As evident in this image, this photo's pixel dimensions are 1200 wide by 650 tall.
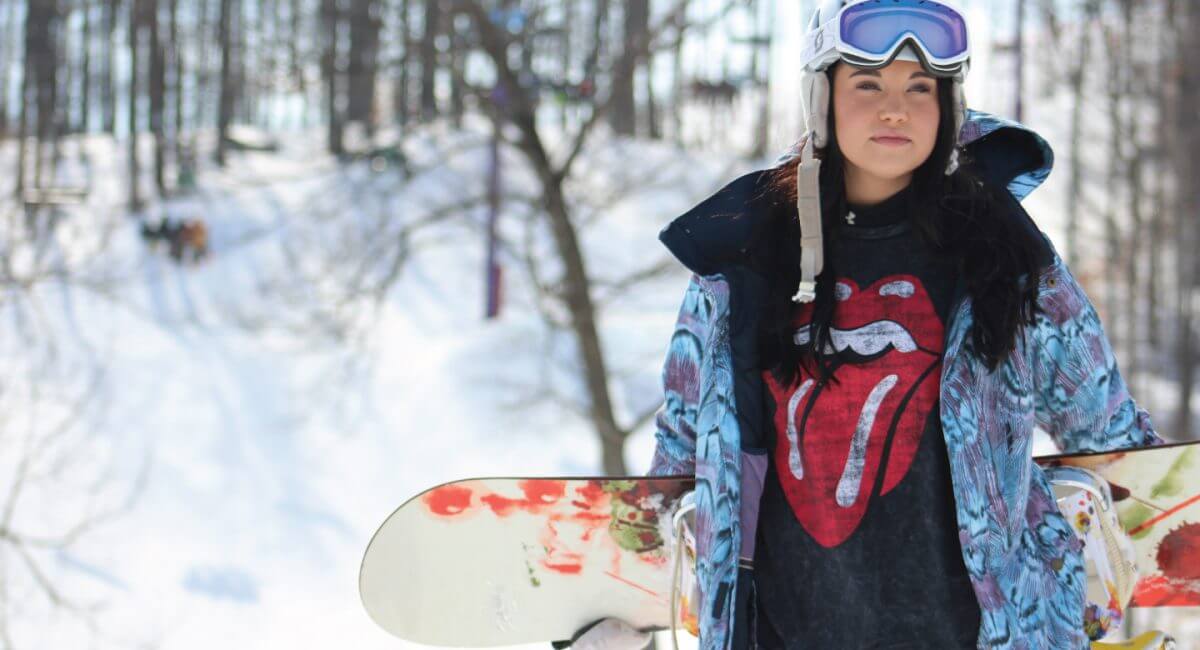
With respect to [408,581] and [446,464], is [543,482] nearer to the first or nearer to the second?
[408,581]

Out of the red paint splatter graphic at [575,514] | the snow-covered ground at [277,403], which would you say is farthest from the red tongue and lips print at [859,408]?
the snow-covered ground at [277,403]

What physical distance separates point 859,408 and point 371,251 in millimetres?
9903

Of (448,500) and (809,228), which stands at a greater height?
(809,228)

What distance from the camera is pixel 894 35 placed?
1.75m

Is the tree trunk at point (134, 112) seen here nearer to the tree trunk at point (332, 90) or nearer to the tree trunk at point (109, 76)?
the tree trunk at point (109, 76)

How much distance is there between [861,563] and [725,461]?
234 mm

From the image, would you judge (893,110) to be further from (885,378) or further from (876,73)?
(885,378)

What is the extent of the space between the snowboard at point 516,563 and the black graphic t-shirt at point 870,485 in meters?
0.42

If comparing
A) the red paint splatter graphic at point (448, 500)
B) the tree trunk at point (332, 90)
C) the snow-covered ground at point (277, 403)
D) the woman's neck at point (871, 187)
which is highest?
the tree trunk at point (332, 90)

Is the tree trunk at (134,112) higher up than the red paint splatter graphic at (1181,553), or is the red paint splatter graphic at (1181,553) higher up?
the tree trunk at (134,112)

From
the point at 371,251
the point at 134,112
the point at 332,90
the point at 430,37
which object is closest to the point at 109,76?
the point at 134,112

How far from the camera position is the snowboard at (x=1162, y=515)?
200 centimetres

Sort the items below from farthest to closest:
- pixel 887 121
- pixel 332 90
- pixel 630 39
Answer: pixel 332 90, pixel 630 39, pixel 887 121

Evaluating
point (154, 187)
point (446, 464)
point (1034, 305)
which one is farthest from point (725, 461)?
point (154, 187)
